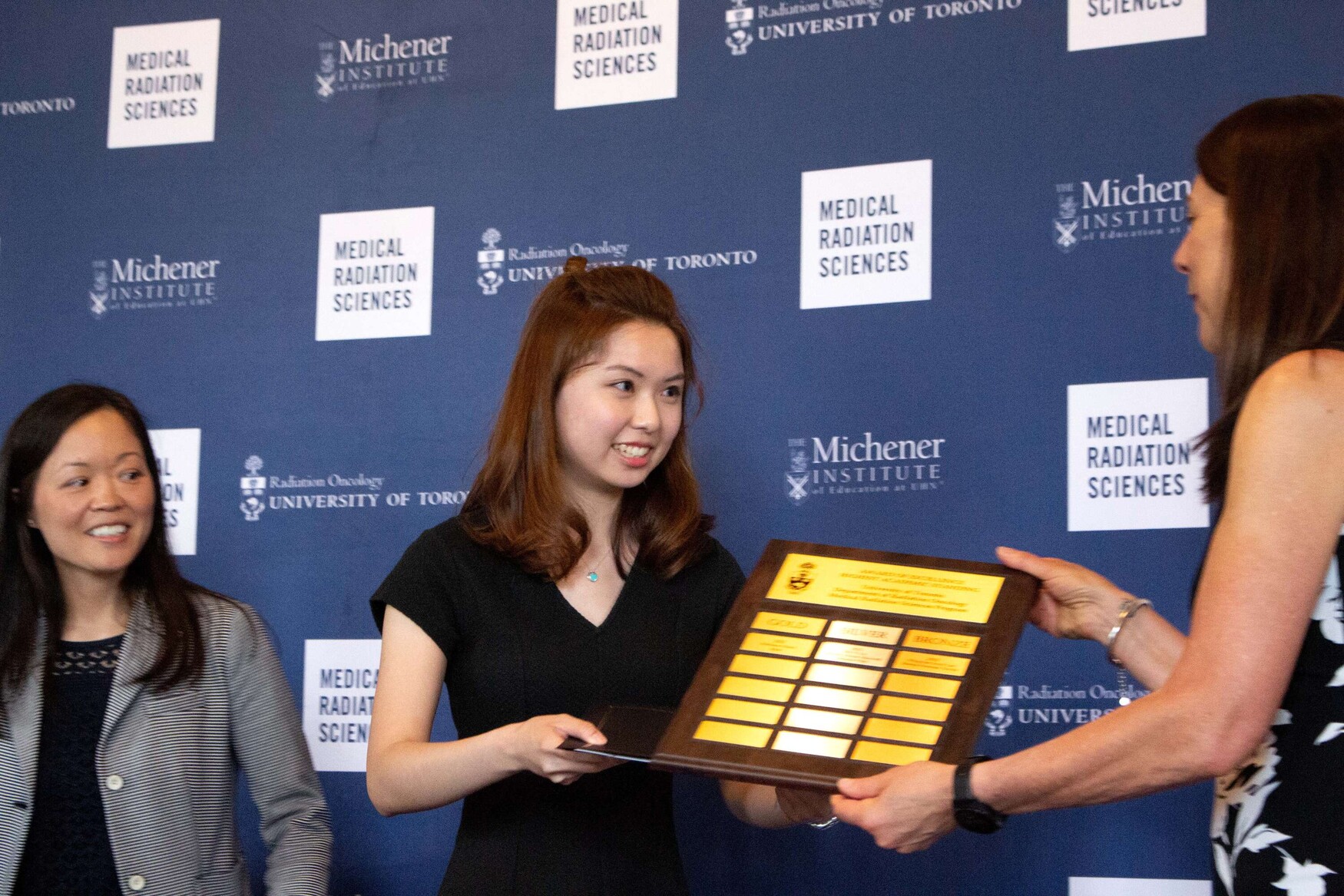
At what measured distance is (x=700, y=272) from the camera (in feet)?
9.65

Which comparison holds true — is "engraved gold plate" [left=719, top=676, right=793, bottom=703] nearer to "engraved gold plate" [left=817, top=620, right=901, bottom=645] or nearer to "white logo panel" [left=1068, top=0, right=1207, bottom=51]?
"engraved gold plate" [left=817, top=620, right=901, bottom=645]

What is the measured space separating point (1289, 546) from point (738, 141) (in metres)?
1.92

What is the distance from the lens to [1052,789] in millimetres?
1401

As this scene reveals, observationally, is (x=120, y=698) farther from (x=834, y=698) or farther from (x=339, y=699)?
(x=834, y=698)

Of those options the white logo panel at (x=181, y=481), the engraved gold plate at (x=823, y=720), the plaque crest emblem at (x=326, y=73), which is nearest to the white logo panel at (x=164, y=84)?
the plaque crest emblem at (x=326, y=73)

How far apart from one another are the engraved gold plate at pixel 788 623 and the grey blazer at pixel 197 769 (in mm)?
956

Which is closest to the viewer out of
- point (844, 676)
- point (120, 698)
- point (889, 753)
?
point (889, 753)

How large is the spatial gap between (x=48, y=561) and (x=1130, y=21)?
233 centimetres

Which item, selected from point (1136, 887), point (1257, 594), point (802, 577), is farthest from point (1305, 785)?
point (1136, 887)

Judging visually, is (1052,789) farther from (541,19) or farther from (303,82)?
(303,82)

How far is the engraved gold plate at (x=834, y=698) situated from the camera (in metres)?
1.58

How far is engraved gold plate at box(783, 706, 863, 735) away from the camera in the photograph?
5.10 feet

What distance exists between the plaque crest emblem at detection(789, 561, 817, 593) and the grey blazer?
99cm

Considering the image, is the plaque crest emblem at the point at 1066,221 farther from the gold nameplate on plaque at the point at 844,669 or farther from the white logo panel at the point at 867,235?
the gold nameplate on plaque at the point at 844,669
